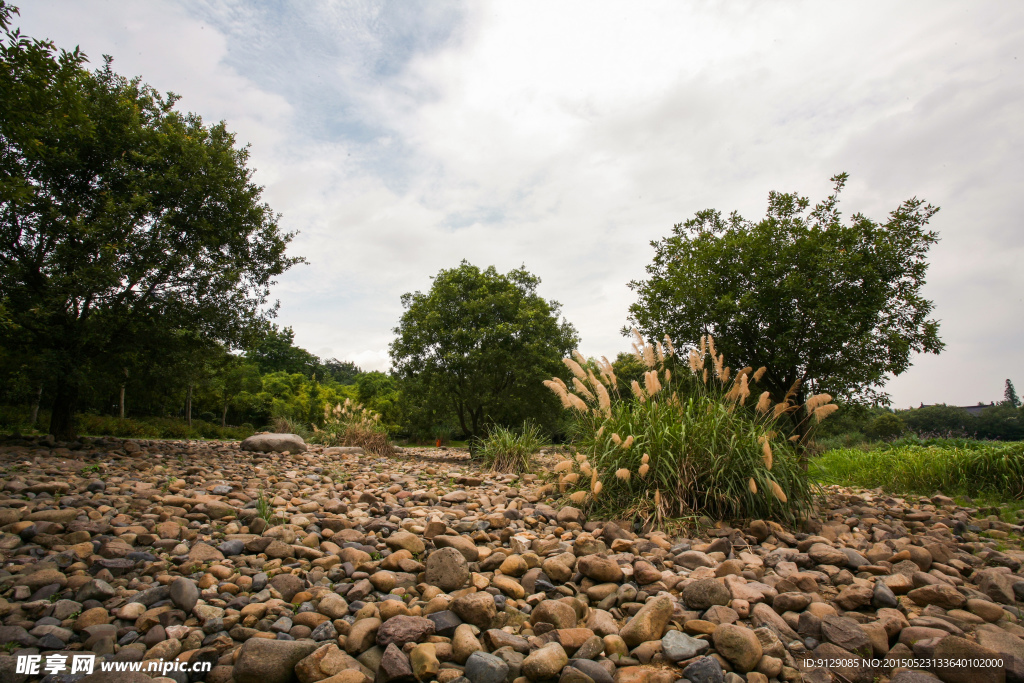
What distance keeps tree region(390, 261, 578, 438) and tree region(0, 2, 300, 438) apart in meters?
3.52

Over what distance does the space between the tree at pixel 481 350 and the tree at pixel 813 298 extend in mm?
2965

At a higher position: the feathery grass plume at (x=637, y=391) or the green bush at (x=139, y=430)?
the feathery grass plume at (x=637, y=391)

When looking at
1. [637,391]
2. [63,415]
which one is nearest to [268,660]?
[637,391]

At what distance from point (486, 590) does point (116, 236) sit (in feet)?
27.5

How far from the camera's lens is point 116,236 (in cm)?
769

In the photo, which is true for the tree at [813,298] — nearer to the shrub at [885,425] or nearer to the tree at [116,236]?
the tree at [116,236]

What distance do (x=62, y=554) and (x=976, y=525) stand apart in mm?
7466

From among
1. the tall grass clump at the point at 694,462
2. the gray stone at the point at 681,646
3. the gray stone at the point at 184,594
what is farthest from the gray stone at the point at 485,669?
the tall grass clump at the point at 694,462

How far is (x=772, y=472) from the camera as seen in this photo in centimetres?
429

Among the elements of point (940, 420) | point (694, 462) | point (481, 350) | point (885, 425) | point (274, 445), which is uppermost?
point (481, 350)

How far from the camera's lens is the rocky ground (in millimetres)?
2285

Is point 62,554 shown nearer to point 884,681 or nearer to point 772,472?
point 884,681

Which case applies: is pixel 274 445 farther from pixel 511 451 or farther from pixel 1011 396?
pixel 1011 396

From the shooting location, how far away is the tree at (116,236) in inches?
291
